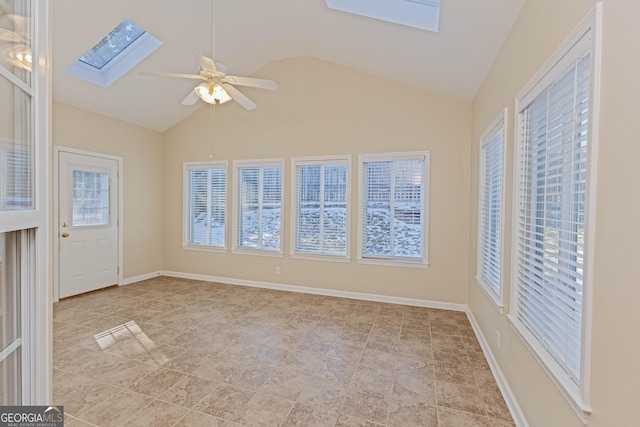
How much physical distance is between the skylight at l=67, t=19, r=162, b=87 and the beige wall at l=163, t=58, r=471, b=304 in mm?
1468

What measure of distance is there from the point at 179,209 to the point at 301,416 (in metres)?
4.85

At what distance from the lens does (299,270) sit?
189 inches

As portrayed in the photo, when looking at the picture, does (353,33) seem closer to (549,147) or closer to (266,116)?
(266,116)

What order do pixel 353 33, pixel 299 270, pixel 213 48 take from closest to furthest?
pixel 353 33 → pixel 213 48 → pixel 299 270

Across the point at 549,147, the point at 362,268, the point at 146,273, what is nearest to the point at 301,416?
the point at 549,147

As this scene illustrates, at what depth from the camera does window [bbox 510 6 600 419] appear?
121cm

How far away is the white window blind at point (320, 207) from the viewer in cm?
455

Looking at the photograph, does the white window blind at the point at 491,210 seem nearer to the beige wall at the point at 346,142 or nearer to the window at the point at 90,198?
the beige wall at the point at 346,142

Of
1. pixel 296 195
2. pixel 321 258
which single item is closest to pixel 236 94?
pixel 296 195

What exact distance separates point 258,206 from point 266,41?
2.64 meters

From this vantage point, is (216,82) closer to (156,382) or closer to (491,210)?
(156,382)

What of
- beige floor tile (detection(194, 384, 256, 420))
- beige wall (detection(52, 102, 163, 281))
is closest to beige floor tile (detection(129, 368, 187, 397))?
beige floor tile (detection(194, 384, 256, 420))

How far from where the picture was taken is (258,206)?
5113 millimetres

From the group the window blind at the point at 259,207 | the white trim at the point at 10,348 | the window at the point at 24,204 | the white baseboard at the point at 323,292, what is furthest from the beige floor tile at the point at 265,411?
the window blind at the point at 259,207
